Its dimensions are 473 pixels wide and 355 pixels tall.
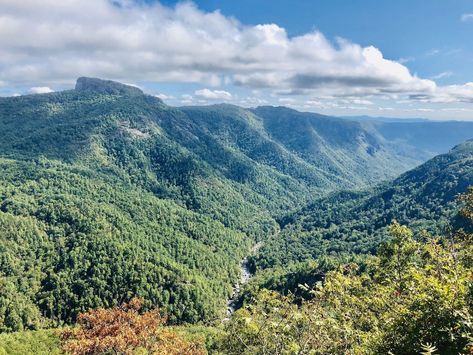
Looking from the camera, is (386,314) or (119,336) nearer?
(386,314)

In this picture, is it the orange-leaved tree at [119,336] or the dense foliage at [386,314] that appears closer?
the dense foliage at [386,314]

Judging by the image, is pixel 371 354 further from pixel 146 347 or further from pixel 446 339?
pixel 146 347

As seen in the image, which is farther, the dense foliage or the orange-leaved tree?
the orange-leaved tree

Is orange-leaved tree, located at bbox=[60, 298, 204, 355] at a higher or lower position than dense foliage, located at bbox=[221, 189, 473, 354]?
lower

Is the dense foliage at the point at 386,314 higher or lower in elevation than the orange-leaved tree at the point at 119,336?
higher

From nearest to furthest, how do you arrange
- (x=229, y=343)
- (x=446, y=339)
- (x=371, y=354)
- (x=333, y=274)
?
(x=446, y=339)
(x=371, y=354)
(x=333, y=274)
(x=229, y=343)

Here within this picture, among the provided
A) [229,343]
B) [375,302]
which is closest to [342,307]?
[375,302]

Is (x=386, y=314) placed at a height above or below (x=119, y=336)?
above

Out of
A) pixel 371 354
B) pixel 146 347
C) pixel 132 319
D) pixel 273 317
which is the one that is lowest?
pixel 146 347
